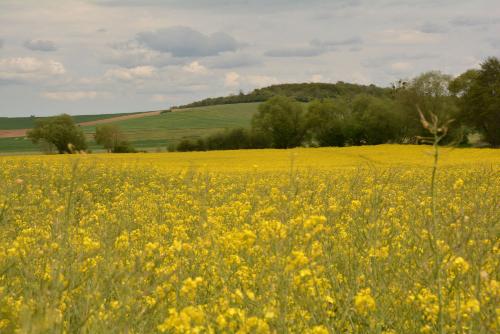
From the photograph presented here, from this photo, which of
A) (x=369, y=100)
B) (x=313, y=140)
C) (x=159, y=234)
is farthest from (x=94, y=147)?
(x=159, y=234)

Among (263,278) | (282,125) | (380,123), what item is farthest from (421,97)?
(263,278)

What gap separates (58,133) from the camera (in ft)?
211

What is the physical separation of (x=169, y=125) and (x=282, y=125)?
35.6 metres

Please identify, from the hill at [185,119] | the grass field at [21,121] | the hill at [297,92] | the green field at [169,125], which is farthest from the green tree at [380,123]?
the hill at [297,92]

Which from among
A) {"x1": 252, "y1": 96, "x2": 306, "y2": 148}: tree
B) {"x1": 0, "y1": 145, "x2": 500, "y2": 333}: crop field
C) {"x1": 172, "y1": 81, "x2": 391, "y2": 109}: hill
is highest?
{"x1": 172, "y1": 81, "x2": 391, "y2": 109}: hill

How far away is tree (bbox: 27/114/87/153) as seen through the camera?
210 feet

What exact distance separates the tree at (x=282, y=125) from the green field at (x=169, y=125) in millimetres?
10466

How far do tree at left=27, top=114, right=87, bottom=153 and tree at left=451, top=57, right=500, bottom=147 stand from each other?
39014 mm

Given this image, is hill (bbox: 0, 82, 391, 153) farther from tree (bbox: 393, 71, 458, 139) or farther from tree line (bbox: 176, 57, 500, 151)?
tree (bbox: 393, 71, 458, 139)

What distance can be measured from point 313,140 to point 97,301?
65566 millimetres

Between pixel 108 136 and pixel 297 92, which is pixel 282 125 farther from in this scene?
pixel 297 92

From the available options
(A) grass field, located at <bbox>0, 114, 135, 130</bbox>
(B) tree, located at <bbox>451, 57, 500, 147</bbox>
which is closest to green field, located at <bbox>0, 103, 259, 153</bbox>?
(A) grass field, located at <bbox>0, 114, 135, 130</bbox>

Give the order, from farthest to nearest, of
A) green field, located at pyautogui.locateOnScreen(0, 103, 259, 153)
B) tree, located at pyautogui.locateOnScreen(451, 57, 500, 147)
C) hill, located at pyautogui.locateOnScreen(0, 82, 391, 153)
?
hill, located at pyautogui.locateOnScreen(0, 82, 391, 153) < green field, located at pyautogui.locateOnScreen(0, 103, 259, 153) < tree, located at pyautogui.locateOnScreen(451, 57, 500, 147)

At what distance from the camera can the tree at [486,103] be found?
5153 cm
